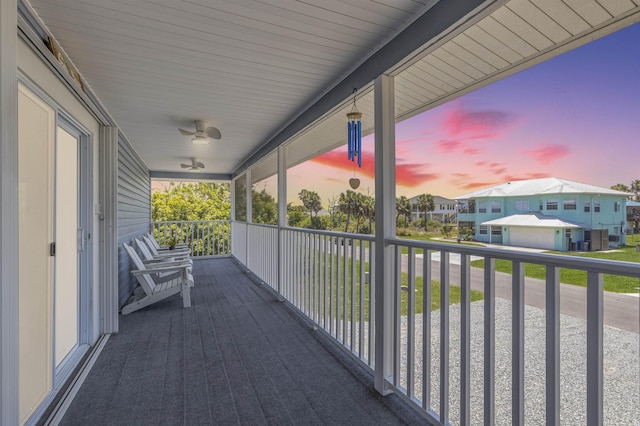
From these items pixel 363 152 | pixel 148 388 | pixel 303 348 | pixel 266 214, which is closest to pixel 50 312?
pixel 148 388

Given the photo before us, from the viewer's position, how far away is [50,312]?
2117mm

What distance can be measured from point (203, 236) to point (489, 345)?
784cm

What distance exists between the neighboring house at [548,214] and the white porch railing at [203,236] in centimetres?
768

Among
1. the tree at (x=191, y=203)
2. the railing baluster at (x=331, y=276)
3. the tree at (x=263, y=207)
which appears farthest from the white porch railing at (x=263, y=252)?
the tree at (x=191, y=203)

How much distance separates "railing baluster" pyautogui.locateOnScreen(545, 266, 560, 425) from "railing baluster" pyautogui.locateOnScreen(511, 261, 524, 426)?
0.12 m

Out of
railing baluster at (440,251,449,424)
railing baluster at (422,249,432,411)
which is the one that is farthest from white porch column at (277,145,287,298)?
railing baluster at (440,251,449,424)

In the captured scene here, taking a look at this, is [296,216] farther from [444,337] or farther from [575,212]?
[575,212]

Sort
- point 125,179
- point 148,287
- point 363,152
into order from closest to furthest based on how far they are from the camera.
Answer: point 363,152, point 148,287, point 125,179

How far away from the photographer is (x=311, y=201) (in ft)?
12.2

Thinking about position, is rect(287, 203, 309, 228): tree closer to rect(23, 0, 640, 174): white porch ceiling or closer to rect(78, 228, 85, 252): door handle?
rect(23, 0, 640, 174): white porch ceiling

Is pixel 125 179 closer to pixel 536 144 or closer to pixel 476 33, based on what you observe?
pixel 476 33

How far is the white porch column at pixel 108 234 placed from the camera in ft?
10.6

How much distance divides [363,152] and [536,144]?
1.50m

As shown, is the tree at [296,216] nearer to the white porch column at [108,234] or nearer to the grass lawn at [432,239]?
the grass lawn at [432,239]
